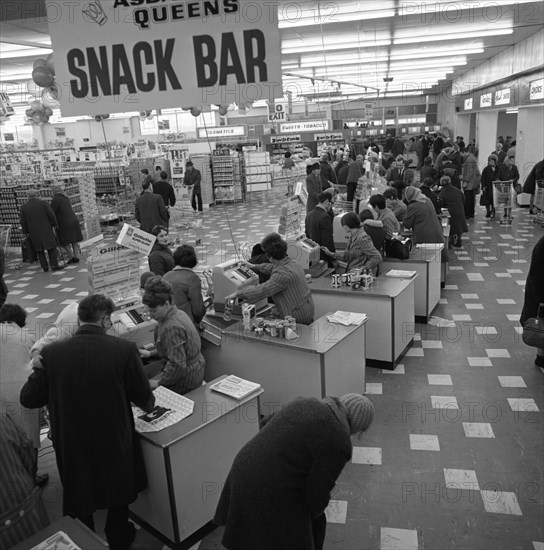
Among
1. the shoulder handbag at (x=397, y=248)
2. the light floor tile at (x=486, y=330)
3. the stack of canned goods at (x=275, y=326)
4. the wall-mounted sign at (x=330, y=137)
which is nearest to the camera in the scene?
the stack of canned goods at (x=275, y=326)

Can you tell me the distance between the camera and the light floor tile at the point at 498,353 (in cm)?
620

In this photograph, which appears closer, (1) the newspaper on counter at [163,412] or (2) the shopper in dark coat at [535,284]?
(1) the newspaper on counter at [163,412]

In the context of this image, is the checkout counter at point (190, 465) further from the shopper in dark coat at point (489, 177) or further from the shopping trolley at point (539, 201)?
the shopper in dark coat at point (489, 177)

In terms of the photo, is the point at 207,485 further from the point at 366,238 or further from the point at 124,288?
the point at 366,238

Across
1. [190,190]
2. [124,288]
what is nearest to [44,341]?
[124,288]

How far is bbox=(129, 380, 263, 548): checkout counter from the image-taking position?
3.32 m

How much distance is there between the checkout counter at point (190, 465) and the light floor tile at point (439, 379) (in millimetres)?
2628

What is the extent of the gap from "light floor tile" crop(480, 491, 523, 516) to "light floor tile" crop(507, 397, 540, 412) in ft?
4.34

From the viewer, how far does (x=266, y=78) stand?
3457mm

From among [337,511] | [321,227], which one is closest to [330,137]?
[321,227]

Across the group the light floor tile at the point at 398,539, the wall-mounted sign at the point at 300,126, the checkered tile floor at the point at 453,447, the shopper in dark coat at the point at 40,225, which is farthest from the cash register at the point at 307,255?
the wall-mounted sign at the point at 300,126

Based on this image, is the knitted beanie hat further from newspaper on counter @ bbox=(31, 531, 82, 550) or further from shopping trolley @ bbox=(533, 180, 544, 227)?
shopping trolley @ bbox=(533, 180, 544, 227)

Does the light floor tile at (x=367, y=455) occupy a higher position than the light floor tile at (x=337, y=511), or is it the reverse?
the light floor tile at (x=337, y=511)

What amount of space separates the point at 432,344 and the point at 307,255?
1.91 m
